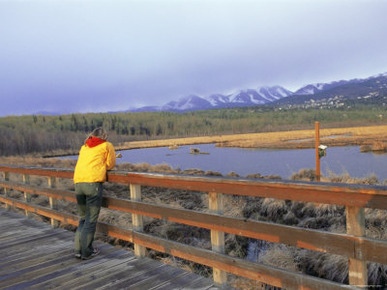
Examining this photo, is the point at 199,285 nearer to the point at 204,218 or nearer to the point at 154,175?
the point at 204,218

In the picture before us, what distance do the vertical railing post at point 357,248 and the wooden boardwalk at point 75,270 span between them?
1.43 m

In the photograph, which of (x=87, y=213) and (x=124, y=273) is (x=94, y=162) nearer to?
(x=87, y=213)

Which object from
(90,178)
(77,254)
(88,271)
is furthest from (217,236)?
(77,254)

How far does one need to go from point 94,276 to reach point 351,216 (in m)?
2.79

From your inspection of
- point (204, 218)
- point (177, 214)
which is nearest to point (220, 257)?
point (204, 218)

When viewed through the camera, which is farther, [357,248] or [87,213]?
[87,213]

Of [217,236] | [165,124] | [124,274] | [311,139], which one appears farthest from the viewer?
[165,124]

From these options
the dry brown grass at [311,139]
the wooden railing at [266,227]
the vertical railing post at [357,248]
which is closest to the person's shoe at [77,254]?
the wooden railing at [266,227]

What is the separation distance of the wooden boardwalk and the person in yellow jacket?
250mm

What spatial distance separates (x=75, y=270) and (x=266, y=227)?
245 centimetres

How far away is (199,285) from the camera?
3.56 m

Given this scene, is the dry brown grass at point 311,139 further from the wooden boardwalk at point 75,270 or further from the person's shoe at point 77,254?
the person's shoe at point 77,254

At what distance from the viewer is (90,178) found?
14.4 feet

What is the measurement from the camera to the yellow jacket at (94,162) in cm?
435
